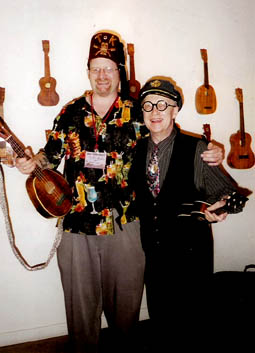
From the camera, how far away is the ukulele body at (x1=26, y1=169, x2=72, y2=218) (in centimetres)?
169

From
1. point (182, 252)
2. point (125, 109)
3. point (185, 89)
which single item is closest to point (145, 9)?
point (185, 89)

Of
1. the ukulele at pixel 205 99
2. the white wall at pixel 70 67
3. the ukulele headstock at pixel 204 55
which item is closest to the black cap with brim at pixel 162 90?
the white wall at pixel 70 67

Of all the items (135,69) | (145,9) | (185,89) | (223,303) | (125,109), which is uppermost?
(145,9)

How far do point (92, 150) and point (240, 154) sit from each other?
1.47 m

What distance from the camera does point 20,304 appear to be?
2.33 metres

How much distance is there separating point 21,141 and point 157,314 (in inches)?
61.3

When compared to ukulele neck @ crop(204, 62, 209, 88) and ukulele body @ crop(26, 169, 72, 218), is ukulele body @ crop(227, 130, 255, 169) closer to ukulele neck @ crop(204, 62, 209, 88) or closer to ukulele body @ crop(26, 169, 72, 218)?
ukulele neck @ crop(204, 62, 209, 88)

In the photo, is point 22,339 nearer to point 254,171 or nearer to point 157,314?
point 157,314

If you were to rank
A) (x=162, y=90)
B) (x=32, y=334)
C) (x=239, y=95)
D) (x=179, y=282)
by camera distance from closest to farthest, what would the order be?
(x=162, y=90) → (x=179, y=282) → (x=32, y=334) → (x=239, y=95)

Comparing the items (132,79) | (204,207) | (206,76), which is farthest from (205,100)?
(204,207)

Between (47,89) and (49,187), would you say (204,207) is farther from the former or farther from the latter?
(47,89)

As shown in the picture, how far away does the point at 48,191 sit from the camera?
1.74m

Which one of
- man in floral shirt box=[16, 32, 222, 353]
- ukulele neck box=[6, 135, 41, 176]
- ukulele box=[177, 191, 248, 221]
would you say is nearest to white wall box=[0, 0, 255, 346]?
man in floral shirt box=[16, 32, 222, 353]

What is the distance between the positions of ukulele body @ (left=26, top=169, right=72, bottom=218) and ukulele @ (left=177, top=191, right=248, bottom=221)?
2.27 feet
